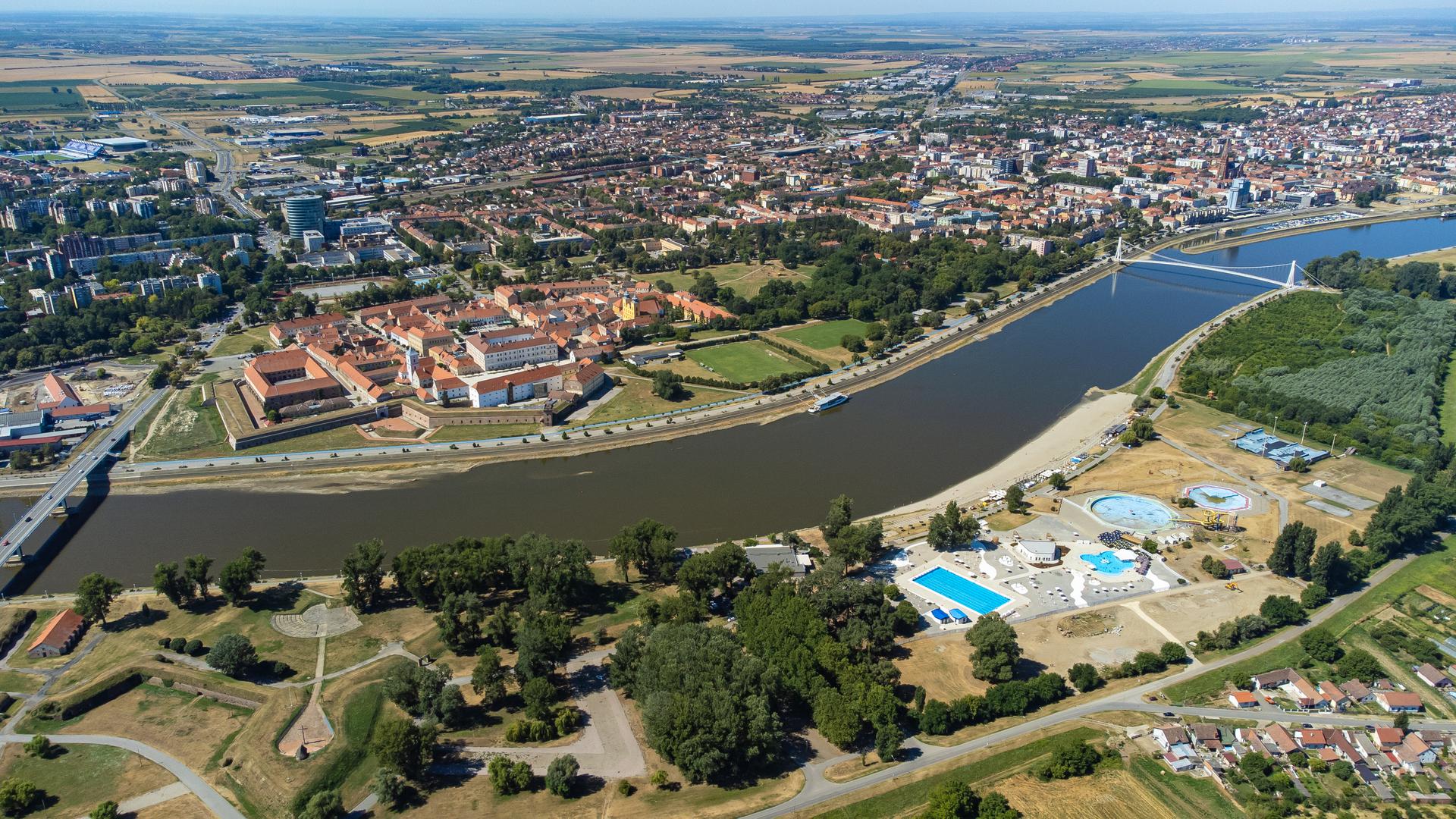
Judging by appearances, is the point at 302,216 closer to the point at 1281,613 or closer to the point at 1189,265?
the point at 1189,265

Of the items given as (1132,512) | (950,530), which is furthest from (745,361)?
(1132,512)

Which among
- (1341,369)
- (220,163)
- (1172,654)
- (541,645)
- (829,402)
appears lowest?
(1172,654)

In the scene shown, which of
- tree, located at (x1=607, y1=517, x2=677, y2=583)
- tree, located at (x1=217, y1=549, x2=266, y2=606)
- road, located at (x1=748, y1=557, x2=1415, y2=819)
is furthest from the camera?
tree, located at (x1=607, y1=517, x2=677, y2=583)

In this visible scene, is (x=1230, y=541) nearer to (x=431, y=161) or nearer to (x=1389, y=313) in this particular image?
(x=1389, y=313)

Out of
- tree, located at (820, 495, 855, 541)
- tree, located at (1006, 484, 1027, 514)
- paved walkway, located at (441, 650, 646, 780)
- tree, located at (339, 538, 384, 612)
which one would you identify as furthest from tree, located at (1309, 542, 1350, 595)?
tree, located at (339, 538, 384, 612)

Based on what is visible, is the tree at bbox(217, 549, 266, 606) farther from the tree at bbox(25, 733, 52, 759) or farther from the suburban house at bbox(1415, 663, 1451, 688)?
the suburban house at bbox(1415, 663, 1451, 688)

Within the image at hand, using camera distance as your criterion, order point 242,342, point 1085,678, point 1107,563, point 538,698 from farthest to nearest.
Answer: point 242,342
point 1107,563
point 1085,678
point 538,698
